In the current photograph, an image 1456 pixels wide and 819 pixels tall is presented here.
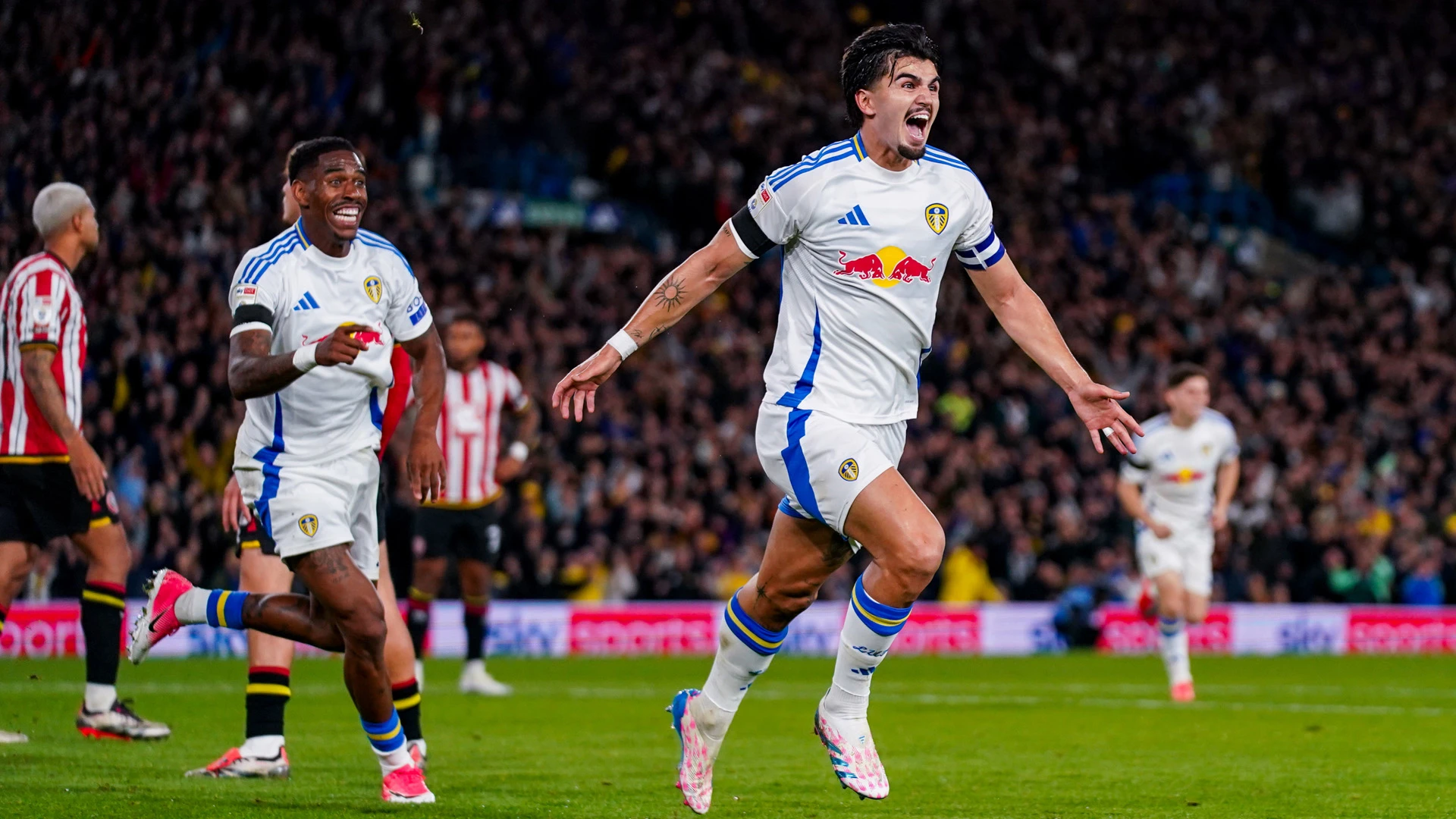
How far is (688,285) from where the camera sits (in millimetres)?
5980

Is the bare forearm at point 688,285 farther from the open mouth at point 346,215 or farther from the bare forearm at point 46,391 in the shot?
the bare forearm at point 46,391

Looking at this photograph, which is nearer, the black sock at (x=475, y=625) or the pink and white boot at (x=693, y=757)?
the pink and white boot at (x=693, y=757)

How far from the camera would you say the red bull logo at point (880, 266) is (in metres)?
5.99

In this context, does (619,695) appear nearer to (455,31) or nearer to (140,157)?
(140,157)

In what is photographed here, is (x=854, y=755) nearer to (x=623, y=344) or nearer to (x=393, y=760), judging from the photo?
(x=623, y=344)

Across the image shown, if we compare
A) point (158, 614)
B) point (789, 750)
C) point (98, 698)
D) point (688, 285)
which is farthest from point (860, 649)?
point (98, 698)

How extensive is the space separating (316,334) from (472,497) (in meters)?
6.33

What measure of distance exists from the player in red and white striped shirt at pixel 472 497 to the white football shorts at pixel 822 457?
278 inches

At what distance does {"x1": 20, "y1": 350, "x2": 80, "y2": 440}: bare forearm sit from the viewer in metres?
8.01

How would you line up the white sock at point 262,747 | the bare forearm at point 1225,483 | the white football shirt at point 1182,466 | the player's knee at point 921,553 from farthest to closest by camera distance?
the white football shirt at point 1182,466 → the bare forearm at point 1225,483 → the white sock at point 262,747 → the player's knee at point 921,553

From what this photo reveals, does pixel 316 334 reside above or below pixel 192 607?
above

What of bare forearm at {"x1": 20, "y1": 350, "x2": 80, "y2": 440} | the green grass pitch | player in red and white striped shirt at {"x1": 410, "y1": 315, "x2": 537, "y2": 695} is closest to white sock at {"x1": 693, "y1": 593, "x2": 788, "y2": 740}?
the green grass pitch

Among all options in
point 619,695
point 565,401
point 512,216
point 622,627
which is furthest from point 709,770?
point 512,216

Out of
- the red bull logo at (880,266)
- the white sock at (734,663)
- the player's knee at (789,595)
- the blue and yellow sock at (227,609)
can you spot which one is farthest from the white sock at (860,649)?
the blue and yellow sock at (227,609)
